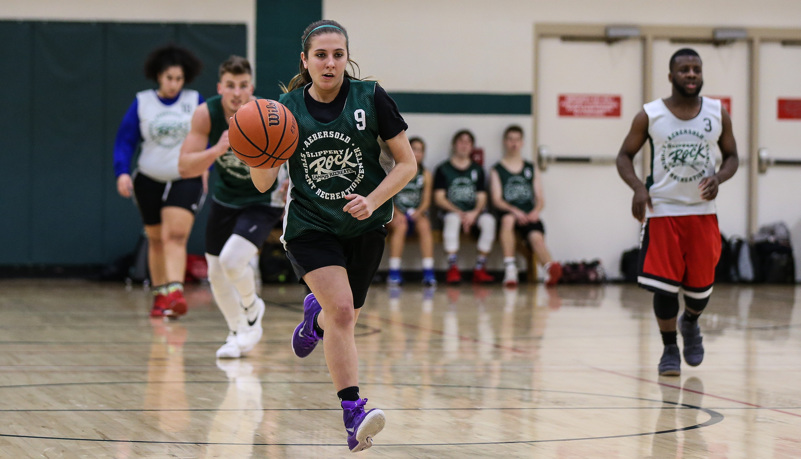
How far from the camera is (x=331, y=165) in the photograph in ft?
10.9

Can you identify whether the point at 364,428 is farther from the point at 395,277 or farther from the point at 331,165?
the point at 395,277

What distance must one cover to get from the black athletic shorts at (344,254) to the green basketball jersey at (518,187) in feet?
25.9

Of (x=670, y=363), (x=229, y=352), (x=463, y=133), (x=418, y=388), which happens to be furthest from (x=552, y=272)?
(x=418, y=388)

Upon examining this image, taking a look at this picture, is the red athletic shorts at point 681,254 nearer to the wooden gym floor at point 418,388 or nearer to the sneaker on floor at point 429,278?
the wooden gym floor at point 418,388

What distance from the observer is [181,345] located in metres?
5.71

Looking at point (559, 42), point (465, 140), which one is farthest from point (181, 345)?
point (559, 42)

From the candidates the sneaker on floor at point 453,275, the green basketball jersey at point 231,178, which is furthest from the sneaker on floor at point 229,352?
the sneaker on floor at point 453,275

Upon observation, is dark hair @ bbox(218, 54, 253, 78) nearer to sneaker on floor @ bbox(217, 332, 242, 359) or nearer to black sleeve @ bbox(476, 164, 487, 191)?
sneaker on floor @ bbox(217, 332, 242, 359)

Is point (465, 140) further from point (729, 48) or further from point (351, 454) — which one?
point (351, 454)

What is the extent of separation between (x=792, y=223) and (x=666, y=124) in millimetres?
7960

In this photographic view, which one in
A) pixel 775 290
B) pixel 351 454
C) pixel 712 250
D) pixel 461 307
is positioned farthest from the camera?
pixel 775 290

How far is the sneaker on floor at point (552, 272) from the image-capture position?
10.9 meters

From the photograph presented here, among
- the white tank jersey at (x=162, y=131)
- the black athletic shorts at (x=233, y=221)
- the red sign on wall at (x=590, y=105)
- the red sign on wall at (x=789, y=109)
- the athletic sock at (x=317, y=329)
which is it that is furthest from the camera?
the red sign on wall at (x=789, y=109)

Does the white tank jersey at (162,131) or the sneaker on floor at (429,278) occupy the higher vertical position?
the white tank jersey at (162,131)
